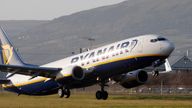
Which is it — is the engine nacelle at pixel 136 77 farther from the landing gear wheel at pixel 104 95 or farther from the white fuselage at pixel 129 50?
the white fuselage at pixel 129 50

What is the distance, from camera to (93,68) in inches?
2987

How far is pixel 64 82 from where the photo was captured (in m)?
78.4

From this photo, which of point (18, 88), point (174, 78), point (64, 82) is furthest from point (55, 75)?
point (174, 78)

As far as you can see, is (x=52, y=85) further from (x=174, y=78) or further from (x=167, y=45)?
(x=174, y=78)

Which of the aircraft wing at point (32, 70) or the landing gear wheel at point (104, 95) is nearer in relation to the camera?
the aircraft wing at point (32, 70)

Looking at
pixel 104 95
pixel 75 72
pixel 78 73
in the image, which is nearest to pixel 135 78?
pixel 104 95

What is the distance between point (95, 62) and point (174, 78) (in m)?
79.0

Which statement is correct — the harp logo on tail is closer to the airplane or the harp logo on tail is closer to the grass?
the airplane

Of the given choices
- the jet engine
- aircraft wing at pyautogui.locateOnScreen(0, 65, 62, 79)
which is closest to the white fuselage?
aircraft wing at pyautogui.locateOnScreen(0, 65, 62, 79)

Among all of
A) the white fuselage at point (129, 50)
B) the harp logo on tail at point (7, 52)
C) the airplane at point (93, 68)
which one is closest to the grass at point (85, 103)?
the airplane at point (93, 68)

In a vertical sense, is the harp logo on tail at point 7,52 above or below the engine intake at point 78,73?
above

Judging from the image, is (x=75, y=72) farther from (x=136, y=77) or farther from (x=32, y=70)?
(x=136, y=77)

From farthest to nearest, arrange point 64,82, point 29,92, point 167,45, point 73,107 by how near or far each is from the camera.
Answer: point 29,92, point 64,82, point 167,45, point 73,107

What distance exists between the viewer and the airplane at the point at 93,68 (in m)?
73.6
